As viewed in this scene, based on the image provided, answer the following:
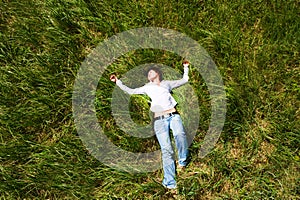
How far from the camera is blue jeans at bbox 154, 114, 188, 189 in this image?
8.45 feet

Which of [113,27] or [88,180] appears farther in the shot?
[113,27]

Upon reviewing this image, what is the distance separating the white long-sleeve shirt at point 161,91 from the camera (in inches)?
103

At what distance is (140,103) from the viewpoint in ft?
8.79

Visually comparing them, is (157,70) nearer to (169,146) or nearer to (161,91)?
(161,91)

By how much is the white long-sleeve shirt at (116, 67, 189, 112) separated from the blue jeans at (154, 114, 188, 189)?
90 millimetres

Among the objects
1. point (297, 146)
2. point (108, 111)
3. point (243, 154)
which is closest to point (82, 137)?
point (108, 111)

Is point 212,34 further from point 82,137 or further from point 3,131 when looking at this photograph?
point 3,131

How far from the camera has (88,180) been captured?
2592 mm

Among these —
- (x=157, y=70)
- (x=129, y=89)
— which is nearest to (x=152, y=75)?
(x=157, y=70)

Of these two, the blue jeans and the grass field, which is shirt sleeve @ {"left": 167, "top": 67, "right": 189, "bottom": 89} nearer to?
the grass field

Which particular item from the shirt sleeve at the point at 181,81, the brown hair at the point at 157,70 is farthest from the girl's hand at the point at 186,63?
the brown hair at the point at 157,70

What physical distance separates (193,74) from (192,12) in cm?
45

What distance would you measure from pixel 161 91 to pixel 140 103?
18 cm

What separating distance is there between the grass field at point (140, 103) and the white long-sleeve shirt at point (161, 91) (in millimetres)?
100
